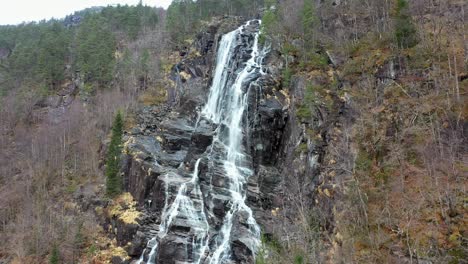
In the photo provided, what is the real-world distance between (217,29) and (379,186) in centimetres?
4016

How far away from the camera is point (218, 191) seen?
34.1 metres

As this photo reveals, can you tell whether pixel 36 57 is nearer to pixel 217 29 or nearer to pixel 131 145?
pixel 217 29

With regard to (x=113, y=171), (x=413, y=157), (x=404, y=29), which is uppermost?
(x=404, y=29)

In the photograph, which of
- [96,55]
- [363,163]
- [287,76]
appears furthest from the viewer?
[96,55]

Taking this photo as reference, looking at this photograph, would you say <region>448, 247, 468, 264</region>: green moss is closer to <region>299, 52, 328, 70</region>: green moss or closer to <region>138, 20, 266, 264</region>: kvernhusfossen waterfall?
<region>138, 20, 266, 264</region>: kvernhusfossen waterfall

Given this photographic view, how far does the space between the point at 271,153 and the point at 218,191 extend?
6.48m

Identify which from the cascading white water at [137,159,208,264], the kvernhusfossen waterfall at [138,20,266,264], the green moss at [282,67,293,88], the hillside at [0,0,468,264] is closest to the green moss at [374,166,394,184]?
the hillside at [0,0,468,264]

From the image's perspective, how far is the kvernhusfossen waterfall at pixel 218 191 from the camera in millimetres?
30177

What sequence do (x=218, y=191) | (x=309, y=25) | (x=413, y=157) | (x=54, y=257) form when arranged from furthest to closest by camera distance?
(x=309, y=25), (x=218, y=191), (x=54, y=257), (x=413, y=157)

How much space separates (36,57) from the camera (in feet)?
232

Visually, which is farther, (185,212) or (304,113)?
(304,113)

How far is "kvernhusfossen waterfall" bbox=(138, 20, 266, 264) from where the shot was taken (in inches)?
1188

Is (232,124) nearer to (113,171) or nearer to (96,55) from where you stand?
(113,171)

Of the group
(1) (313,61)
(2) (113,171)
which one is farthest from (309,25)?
(2) (113,171)
